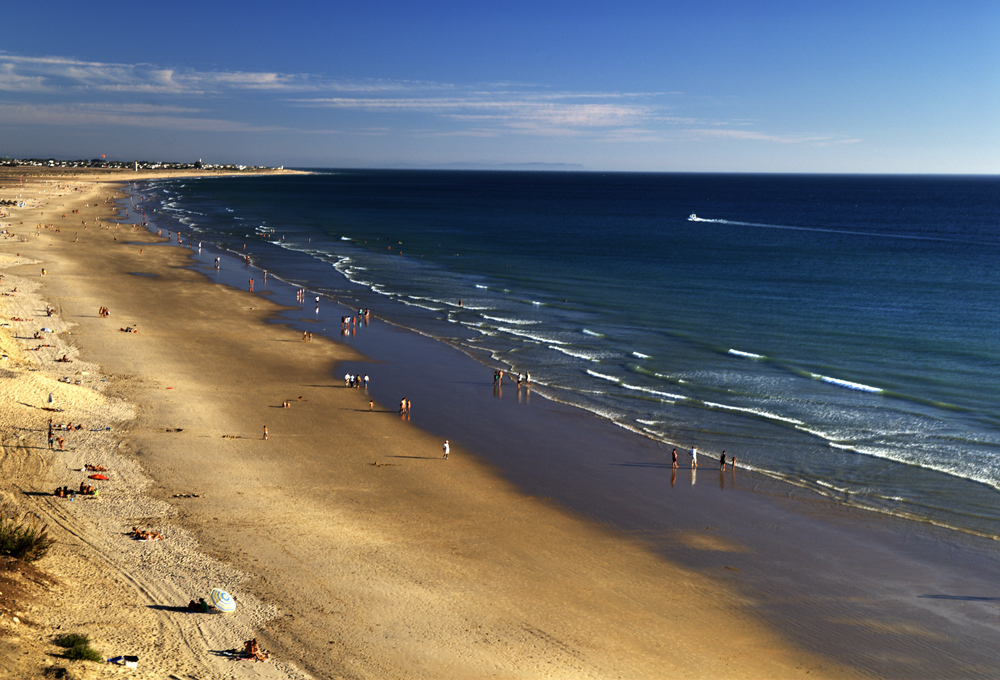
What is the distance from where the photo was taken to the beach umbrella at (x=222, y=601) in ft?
60.4

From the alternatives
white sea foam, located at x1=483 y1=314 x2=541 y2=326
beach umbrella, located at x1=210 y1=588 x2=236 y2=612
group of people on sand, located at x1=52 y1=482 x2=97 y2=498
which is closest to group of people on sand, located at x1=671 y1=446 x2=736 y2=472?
beach umbrella, located at x1=210 y1=588 x2=236 y2=612

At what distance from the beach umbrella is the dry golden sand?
1.12 feet

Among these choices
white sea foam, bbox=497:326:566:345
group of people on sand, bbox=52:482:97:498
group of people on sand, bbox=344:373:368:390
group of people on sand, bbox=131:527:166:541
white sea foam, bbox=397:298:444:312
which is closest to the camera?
group of people on sand, bbox=131:527:166:541

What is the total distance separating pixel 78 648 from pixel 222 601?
345 centimetres

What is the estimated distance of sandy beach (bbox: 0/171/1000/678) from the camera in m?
17.6

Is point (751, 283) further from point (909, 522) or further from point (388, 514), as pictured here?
point (388, 514)

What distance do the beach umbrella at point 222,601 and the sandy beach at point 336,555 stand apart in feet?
0.95

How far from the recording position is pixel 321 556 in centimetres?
2198

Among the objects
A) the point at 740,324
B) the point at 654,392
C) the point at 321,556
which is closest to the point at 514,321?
the point at 740,324

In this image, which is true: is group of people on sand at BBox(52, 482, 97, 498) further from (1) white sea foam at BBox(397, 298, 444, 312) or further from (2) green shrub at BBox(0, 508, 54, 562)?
(1) white sea foam at BBox(397, 298, 444, 312)

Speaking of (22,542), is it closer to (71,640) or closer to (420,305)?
(71,640)

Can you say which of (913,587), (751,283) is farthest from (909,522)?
(751,283)

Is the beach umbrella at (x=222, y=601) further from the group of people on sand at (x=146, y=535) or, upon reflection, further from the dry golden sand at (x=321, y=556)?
the group of people on sand at (x=146, y=535)

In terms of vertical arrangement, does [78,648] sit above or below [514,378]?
below
